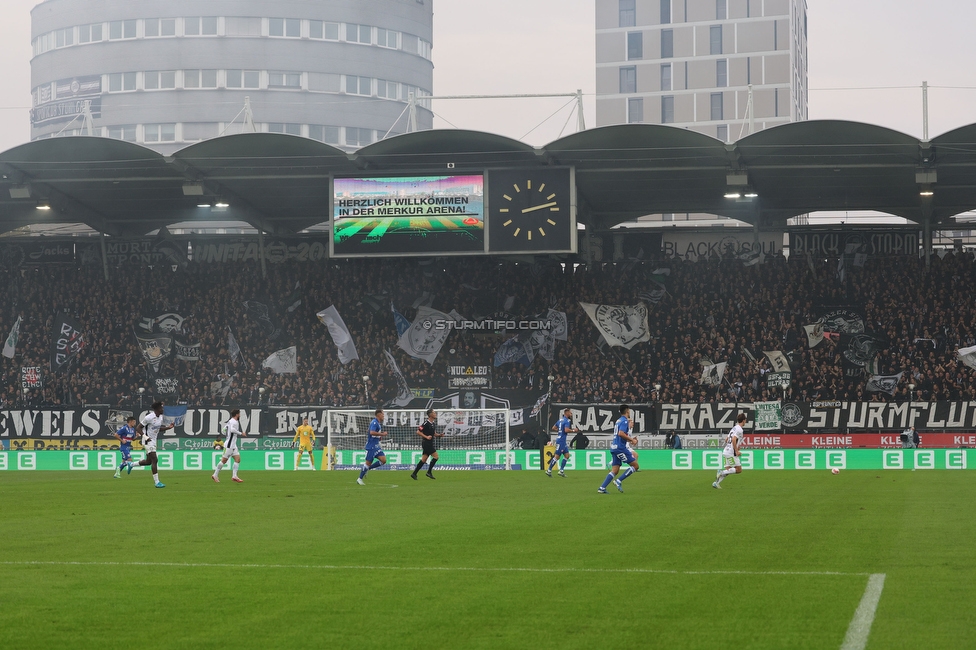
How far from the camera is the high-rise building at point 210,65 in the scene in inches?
4505

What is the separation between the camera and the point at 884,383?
45938 millimetres

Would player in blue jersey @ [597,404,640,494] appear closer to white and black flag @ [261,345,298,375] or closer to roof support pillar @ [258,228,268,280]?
white and black flag @ [261,345,298,375]

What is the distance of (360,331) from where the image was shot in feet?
167

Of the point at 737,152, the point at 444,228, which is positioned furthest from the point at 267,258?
the point at 737,152

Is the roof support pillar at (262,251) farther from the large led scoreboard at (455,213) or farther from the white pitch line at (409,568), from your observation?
the white pitch line at (409,568)

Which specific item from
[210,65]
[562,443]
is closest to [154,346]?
[562,443]

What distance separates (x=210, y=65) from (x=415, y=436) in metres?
81.0

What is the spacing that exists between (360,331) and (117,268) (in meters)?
12.9

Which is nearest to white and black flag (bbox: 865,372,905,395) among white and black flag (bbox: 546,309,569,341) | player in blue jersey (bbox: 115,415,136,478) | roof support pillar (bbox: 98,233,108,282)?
white and black flag (bbox: 546,309,569,341)

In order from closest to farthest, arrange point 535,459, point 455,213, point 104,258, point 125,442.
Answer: point 125,442
point 535,459
point 455,213
point 104,258

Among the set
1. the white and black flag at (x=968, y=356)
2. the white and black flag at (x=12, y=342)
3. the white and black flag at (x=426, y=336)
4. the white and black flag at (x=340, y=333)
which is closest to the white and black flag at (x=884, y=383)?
the white and black flag at (x=968, y=356)

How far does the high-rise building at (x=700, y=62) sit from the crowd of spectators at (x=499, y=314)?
5694 centimetres

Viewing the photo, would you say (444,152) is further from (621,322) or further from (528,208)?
(621,322)

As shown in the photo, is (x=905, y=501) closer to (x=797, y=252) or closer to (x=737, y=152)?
(x=737, y=152)
